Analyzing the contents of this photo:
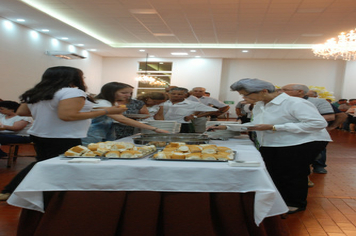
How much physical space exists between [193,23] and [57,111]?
8.64m

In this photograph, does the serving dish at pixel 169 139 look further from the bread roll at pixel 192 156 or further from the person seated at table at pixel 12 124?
the person seated at table at pixel 12 124

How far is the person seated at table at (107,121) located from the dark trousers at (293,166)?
975mm

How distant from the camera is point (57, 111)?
228 centimetres

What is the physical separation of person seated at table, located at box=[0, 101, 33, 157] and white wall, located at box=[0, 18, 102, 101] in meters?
5.97

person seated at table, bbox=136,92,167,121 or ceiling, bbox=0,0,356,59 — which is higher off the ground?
ceiling, bbox=0,0,356,59

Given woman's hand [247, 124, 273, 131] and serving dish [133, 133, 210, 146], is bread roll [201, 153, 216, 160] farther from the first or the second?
woman's hand [247, 124, 273, 131]

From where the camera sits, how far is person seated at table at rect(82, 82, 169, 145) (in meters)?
2.77

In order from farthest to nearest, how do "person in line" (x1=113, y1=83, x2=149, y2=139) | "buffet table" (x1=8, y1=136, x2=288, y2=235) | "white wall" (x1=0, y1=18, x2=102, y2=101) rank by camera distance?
1. "white wall" (x1=0, y1=18, x2=102, y2=101)
2. "person in line" (x1=113, y1=83, x2=149, y2=139)
3. "buffet table" (x1=8, y1=136, x2=288, y2=235)

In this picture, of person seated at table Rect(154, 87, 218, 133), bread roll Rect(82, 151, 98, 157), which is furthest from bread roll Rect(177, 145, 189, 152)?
person seated at table Rect(154, 87, 218, 133)

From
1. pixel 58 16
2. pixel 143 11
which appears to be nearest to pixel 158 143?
pixel 143 11

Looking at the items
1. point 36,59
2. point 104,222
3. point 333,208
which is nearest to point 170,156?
point 104,222

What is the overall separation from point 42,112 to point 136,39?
38.4 feet

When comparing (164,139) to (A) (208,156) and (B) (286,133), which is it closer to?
(A) (208,156)

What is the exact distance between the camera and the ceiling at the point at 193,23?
A: 852 cm
